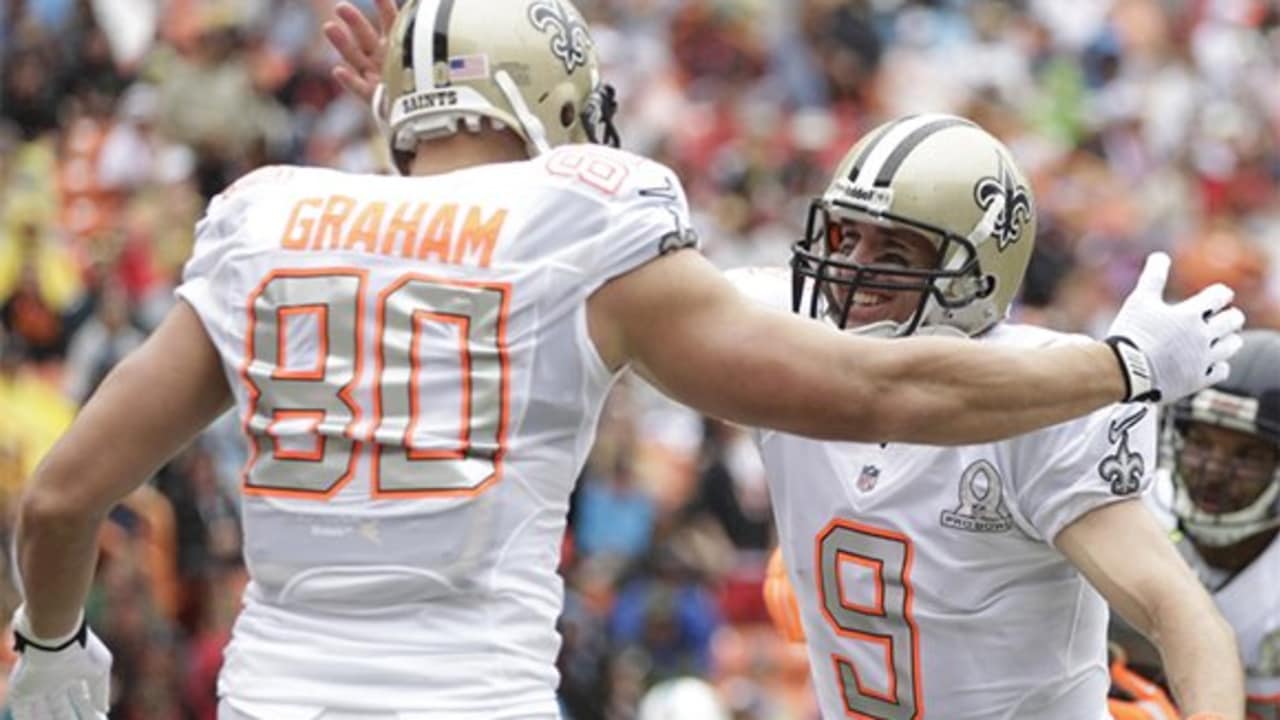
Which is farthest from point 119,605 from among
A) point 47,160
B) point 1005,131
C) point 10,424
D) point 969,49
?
point 969,49

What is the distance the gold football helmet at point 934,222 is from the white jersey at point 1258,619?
3.52ft

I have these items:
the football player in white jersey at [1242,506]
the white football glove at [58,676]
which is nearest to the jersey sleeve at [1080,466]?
the football player in white jersey at [1242,506]

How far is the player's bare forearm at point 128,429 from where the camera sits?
12.7 feet

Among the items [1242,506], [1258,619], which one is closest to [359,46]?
[1242,506]

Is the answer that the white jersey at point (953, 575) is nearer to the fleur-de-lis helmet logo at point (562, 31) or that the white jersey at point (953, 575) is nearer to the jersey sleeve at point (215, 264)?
the fleur-de-lis helmet logo at point (562, 31)

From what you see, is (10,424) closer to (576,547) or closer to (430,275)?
(576,547)

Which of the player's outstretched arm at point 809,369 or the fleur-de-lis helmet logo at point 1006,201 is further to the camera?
the fleur-de-lis helmet logo at point 1006,201

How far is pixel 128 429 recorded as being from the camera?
388 centimetres

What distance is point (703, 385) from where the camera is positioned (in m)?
3.73

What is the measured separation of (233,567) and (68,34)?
4865 millimetres

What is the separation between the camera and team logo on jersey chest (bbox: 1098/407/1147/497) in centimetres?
435

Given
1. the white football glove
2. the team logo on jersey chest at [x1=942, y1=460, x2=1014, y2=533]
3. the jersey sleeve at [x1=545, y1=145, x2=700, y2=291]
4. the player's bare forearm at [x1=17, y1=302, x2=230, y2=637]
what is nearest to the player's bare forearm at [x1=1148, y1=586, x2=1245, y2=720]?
the team logo on jersey chest at [x1=942, y1=460, x2=1014, y2=533]

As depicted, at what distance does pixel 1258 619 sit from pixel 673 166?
881 cm

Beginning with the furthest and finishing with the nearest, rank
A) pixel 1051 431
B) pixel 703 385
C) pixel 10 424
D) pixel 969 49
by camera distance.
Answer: pixel 969 49 < pixel 10 424 < pixel 1051 431 < pixel 703 385
